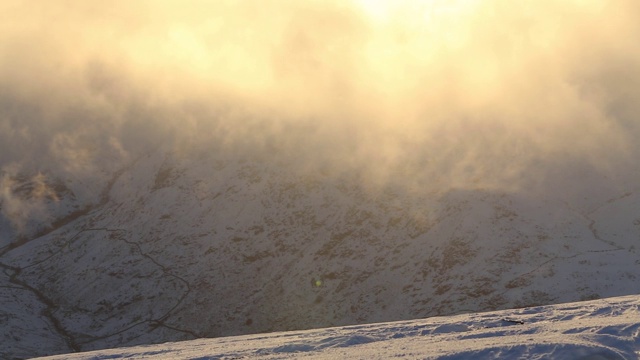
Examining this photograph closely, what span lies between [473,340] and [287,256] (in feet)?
194

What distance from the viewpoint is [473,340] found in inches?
663

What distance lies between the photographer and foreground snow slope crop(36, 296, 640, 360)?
1480 centimetres

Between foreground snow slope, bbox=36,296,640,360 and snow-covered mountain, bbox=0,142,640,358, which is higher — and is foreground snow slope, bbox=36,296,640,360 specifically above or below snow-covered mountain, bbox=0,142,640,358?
below

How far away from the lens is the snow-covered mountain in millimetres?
64250

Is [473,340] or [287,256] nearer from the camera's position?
[473,340]

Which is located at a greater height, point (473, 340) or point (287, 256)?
point (287, 256)

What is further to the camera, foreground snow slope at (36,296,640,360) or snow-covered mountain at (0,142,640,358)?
snow-covered mountain at (0,142,640,358)

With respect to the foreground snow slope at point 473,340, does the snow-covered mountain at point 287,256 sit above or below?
above

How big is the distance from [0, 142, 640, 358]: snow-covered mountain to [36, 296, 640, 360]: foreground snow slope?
40438 millimetres

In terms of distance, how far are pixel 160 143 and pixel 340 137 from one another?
25924mm

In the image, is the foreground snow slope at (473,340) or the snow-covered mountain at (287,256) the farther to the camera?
the snow-covered mountain at (287,256)

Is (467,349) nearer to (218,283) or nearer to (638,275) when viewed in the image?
(638,275)

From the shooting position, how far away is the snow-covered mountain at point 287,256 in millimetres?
64250

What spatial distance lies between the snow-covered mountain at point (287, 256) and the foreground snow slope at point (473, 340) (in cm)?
4044
